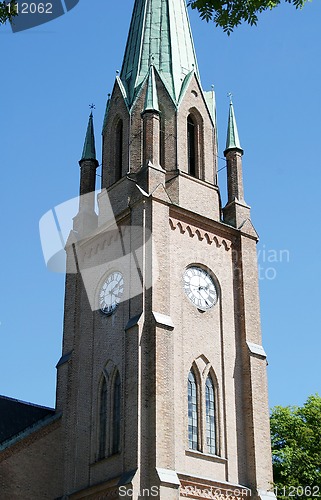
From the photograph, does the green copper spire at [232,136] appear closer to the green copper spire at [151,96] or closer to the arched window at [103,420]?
the green copper spire at [151,96]

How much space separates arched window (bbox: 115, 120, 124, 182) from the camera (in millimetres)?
35044

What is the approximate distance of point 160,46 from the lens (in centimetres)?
3691

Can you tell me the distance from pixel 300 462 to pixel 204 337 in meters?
5.90

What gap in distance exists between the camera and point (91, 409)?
3044cm

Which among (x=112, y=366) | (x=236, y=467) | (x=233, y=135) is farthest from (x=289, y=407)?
(x=233, y=135)

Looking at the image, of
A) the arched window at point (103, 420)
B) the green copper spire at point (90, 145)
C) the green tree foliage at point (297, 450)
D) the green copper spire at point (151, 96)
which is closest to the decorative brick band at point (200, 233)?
the green copper spire at point (151, 96)

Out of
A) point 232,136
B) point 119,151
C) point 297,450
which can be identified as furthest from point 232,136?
point 297,450

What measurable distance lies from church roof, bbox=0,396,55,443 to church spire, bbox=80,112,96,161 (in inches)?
466

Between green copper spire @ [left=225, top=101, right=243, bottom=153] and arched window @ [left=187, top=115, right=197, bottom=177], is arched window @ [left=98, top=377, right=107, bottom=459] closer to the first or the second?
arched window @ [left=187, top=115, right=197, bottom=177]

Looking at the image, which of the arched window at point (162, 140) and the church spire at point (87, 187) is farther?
the church spire at point (87, 187)

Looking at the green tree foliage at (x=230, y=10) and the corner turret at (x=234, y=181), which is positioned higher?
the corner turret at (x=234, y=181)

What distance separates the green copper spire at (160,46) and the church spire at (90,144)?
2.71 metres

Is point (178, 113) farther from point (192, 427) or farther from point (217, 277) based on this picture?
point (192, 427)

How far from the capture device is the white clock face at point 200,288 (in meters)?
30.9
